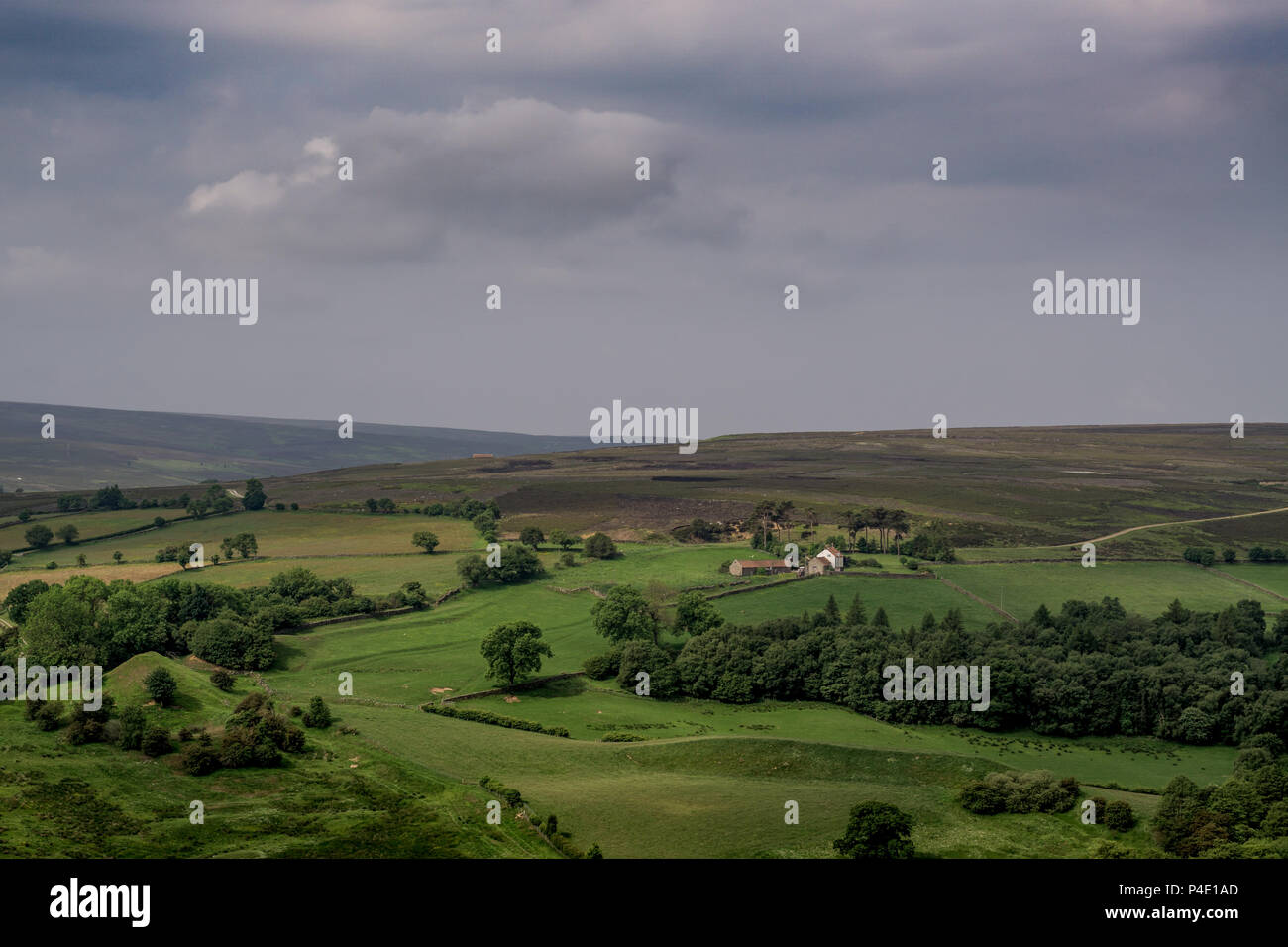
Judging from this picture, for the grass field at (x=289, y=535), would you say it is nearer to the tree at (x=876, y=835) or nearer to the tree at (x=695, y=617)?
the tree at (x=695, y=617)

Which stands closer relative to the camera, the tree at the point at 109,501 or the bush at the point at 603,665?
the bush at the point at 603,665

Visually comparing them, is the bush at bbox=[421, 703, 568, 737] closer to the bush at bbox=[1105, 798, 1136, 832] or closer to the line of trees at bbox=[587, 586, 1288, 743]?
Result: the line of trees at bbox=[587, 586, 1288, 743]

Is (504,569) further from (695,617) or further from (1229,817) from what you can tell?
(1229,817)

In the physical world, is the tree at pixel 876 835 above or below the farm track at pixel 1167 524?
below

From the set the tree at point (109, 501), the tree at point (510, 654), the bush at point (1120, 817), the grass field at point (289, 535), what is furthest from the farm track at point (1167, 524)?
the tree at point (109, 501)

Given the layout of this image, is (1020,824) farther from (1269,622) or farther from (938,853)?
(1269,622)

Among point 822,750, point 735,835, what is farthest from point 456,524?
point 735,835
